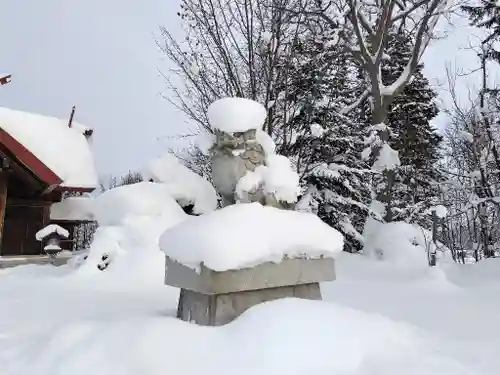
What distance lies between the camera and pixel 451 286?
6141 millimetres

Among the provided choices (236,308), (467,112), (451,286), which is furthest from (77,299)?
(467,112)

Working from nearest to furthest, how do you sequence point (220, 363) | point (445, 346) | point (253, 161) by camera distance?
point (220, 363), point (445, 346), point (253, 161)

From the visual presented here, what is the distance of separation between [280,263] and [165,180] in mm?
6044

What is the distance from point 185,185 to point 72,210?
4.85 meters

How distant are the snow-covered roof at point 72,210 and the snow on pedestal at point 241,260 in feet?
30.2

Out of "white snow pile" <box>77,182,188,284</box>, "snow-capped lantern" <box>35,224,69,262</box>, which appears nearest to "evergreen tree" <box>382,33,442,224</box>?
"white snow pile" <box>77,182,188,284</box>

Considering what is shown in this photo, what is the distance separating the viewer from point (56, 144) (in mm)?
11406

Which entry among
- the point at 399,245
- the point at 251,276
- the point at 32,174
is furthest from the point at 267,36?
the point at 251,276

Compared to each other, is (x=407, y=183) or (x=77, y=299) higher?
(x=407, y=183)

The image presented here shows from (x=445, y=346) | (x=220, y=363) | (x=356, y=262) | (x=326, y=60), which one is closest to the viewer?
(x=220, y=363)

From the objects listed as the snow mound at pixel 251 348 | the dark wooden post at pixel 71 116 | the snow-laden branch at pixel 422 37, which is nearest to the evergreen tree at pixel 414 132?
the snow-laden branch at pixel 422 37

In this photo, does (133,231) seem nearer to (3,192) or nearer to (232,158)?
(3,192)

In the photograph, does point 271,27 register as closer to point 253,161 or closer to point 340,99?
point 340,99

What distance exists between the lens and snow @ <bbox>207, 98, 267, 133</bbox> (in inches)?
139
